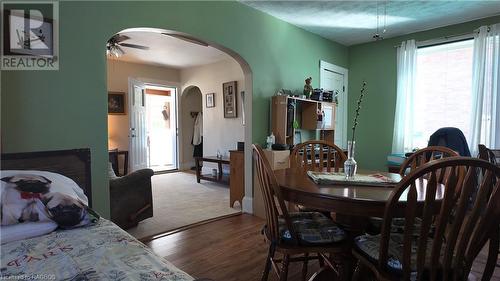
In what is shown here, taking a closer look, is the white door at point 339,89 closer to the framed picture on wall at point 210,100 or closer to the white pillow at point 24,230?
the framed picture on wall at point 210,100

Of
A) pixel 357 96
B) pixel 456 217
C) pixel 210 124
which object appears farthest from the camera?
A: pixel 210 124

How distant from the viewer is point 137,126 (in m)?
5.99

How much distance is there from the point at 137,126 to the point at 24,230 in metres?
5.06

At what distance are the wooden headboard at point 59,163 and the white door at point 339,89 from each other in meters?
3.42

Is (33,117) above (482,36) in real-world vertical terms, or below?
below

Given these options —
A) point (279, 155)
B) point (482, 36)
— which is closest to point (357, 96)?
point (482, 36)

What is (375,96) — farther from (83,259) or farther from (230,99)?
(83,259)

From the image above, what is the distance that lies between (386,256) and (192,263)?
1514 millimetres

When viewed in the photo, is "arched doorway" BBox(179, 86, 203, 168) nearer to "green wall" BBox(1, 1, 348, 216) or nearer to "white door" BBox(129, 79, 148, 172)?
"white door" BBox(129, 79, 148, 172)

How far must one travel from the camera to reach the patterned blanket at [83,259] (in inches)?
35.3

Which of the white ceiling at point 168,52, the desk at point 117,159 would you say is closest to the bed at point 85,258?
the white ceiling at point 168,52

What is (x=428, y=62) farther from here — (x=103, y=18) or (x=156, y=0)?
(x=103, y=18)

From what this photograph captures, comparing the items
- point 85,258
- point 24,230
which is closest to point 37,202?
point 24,230

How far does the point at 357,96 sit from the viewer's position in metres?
4.73
